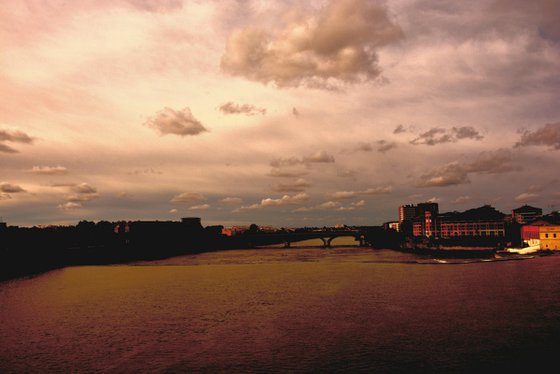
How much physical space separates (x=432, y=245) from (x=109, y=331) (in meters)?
151

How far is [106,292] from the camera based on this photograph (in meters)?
68.9

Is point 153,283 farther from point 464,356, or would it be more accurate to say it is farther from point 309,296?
point 464,356

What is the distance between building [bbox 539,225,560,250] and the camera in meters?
128

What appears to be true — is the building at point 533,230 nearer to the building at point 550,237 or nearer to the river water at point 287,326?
the building at point 550,237

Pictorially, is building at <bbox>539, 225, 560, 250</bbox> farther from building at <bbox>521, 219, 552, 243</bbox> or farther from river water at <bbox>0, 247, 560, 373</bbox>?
river water at <bbox>0, 247, 560, 373</bbox>

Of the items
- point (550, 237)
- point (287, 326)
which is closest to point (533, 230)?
point (550, 237)

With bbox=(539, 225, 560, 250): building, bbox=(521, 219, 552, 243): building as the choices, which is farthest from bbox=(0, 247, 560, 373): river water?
bbox=(521, 219, 552, 243): building

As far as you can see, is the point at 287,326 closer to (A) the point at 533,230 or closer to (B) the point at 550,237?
(B) the point at 550,237

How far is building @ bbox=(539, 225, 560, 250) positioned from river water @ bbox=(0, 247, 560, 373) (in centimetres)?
6009

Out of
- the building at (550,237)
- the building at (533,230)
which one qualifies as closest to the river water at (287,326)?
the building at (550,237)

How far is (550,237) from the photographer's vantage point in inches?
5094

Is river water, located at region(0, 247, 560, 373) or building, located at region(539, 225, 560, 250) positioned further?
building, located at region(539, 225, 560, 250)

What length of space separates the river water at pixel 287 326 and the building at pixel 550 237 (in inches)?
2366

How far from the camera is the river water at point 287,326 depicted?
106ft
